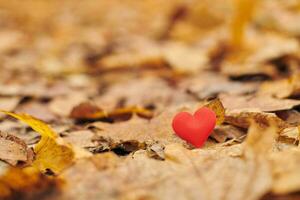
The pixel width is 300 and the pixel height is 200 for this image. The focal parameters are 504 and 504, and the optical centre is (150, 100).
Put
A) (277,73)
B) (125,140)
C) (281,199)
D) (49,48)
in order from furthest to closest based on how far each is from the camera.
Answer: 1. (49,48)
2. (277,73)
3. (125,140)
4. (281,199)

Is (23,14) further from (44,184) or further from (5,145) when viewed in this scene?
(44,184)

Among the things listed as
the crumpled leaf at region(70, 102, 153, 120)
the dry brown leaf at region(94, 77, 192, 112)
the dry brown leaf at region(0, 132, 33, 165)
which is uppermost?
the dry brown leaf at region(0, 132, 33, 165)

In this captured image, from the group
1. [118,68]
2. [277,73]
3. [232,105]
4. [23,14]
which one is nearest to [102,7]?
[23,14]

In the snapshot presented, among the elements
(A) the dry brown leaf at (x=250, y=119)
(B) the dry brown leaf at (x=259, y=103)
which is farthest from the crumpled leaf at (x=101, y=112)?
(A) the dry brown leaf at (x=250, y=119)

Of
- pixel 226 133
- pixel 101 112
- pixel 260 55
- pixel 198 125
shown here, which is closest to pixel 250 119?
pixel 226 133

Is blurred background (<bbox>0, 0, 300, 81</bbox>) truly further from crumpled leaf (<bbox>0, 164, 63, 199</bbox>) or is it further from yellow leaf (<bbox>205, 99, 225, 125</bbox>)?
crumpled leaf (<bbox>0, 164, 63, 199</bbox>)

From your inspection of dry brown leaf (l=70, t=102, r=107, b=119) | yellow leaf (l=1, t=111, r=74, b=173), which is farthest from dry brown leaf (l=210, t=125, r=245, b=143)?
dry brown leaf (l=70, t=102, r=107, b=119)

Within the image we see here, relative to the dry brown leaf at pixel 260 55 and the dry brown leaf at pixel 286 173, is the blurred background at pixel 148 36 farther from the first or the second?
the dry brown leaf at pixel 286 173

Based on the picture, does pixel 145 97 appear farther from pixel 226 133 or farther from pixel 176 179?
pixel 176 179
